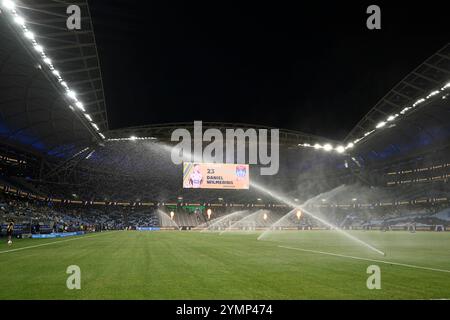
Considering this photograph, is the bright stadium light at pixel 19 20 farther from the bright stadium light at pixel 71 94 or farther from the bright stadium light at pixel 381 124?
the bright stadium light at pixel 381 124

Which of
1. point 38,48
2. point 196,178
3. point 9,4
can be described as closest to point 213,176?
point 196,178

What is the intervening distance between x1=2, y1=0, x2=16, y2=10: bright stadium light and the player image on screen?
145ft

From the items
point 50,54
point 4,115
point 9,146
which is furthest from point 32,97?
point 9,146

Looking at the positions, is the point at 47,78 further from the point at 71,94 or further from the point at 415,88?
the point at 415,88

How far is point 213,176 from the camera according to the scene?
220 ft

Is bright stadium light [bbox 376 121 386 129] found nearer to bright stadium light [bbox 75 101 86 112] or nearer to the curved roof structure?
the curved roof structure

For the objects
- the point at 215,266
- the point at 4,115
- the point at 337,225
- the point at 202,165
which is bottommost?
the point at 337,225

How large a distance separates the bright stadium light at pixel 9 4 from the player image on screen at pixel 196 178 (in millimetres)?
44345

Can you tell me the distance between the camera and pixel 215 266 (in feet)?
43.2

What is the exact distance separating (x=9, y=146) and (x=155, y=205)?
1844 inches

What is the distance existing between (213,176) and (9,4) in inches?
1823

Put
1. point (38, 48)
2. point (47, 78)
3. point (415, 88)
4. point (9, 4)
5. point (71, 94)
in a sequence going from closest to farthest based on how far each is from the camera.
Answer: point (9, 4) → point (38, 48) → point (47, 78) → point (71, 94) → point (415, 88)

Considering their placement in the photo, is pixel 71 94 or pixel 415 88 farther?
pixel 415 88
